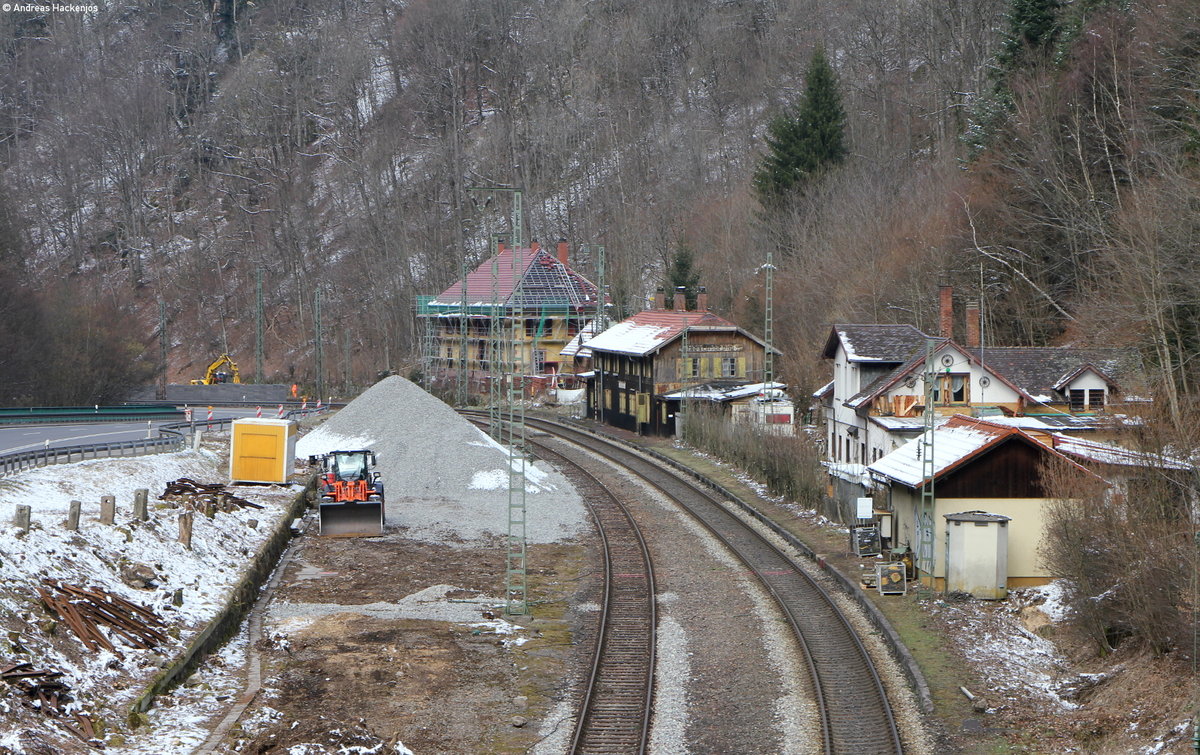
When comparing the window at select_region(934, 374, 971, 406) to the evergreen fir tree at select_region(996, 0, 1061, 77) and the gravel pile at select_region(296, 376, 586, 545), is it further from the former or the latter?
the evergreen fir tree at select_region(996, 0, 1061, 77)

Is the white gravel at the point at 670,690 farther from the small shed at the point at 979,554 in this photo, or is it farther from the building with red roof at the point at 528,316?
the building with red roof at the point at 528,316

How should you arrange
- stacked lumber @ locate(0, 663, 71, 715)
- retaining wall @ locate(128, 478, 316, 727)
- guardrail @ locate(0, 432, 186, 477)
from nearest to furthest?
stacked lumber @ locate(0, 663, 71, 715) < retaining wall @ locate(128, 478, 316, 727) < guardrail @ locate(0, 432, 186, 477)

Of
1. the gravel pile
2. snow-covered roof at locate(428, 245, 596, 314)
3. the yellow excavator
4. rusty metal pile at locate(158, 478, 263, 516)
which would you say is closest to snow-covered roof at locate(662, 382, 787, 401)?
the gravel pile

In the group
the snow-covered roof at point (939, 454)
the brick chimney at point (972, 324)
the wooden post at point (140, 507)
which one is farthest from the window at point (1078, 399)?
the wooden post at point (140, 507)

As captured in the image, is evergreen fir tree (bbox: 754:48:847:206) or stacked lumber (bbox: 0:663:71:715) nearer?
stacked lumber (bbox: 0:663:71:715)

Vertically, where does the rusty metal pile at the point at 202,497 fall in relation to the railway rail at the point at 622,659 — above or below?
above

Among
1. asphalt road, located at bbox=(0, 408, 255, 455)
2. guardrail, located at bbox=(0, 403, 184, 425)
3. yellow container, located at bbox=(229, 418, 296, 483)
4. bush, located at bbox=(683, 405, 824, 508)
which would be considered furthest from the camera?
guardrail, located at bbox=(0, 403, 184, 425)

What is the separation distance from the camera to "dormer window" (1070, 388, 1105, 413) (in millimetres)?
35969

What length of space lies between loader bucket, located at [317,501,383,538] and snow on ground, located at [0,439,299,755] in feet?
4.43

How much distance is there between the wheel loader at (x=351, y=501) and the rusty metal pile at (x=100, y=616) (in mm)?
10674

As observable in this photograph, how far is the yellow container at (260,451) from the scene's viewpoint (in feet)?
114

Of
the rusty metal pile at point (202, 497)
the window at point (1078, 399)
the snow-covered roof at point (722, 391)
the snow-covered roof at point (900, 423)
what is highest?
the snow-covered roof at point (722, 391)

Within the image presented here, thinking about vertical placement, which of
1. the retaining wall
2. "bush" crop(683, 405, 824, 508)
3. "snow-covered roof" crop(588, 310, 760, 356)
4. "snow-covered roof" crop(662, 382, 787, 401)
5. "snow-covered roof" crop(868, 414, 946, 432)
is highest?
"snow-covered roof" crop(588, 310, 760, 356)

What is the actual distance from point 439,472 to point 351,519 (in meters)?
6.77
